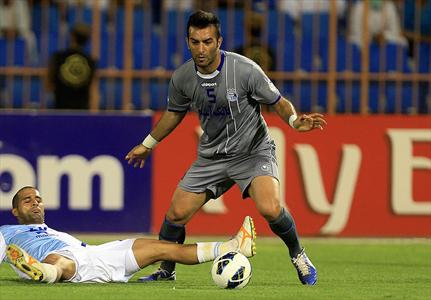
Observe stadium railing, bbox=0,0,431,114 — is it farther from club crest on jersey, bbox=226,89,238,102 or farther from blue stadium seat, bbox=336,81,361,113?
club crest on jersey, bbox=226,89,238,102

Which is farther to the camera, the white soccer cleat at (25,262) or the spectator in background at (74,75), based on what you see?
the spectator in background at (74,75)

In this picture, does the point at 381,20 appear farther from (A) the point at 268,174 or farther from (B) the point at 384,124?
(A) the point at 268,174

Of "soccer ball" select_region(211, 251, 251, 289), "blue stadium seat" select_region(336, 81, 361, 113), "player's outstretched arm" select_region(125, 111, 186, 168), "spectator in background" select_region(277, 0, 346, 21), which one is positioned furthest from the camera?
"spectator in background" select_region(277, 0, 346, 21)

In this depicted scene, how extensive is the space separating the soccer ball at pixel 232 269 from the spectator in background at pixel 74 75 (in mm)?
6642

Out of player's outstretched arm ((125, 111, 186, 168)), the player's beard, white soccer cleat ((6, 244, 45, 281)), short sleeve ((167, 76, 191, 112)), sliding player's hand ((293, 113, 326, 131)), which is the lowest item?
white soccer cleat ((6, 244, 45, 281))

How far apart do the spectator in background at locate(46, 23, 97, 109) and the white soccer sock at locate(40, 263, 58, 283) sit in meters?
6.40

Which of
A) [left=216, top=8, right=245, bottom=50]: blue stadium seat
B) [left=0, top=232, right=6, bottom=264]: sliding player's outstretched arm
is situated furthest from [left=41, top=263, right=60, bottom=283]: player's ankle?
[left=216, top=8, right=245, bottom=50]: blue stadium seat

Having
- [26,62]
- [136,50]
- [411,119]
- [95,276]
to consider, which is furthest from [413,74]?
[95,276]

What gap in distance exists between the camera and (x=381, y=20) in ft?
54.6

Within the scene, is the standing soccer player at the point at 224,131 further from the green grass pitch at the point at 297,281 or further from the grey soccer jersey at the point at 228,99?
the green grass pitch at the point at 297,281

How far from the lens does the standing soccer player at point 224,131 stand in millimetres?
9844

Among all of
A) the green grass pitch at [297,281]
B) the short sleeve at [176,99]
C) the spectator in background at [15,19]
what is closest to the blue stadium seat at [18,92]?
the spectator in background at [15,19]

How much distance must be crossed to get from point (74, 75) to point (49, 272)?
6483 mm

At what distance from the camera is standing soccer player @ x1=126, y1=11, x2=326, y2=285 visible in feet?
32.3
